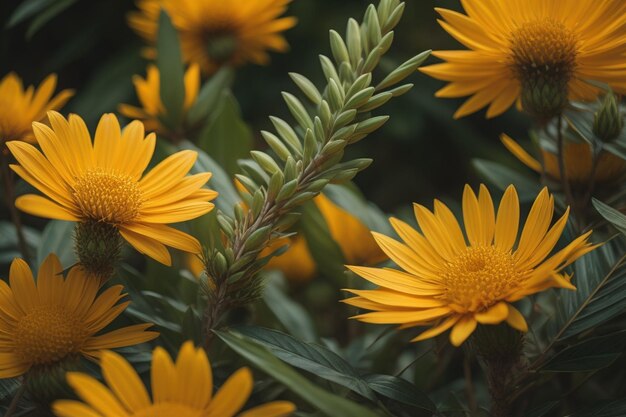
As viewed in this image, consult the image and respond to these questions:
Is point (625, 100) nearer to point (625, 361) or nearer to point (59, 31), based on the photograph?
point (625, 361)

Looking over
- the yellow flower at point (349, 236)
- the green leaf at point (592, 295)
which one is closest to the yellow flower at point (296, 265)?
the yellow flower at point (349, 236)

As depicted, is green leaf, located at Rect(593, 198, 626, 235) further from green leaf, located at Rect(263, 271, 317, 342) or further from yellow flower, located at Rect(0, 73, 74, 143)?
yellow flower, located at Rect(0, 73, 74, 143)

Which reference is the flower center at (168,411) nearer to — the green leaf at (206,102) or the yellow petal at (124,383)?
the yellow petal at (124,383)

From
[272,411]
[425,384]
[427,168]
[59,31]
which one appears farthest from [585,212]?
[59,31]

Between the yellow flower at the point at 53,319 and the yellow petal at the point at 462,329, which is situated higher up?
the yellow petal at the point at 462,329

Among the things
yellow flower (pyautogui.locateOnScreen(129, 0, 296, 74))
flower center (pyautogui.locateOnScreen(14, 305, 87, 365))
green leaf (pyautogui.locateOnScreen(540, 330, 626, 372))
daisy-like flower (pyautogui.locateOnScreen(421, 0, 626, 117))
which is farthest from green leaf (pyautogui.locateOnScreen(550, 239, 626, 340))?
yellow flower (pyautogui.locateOnScreen(129, 0, 296, 74))
